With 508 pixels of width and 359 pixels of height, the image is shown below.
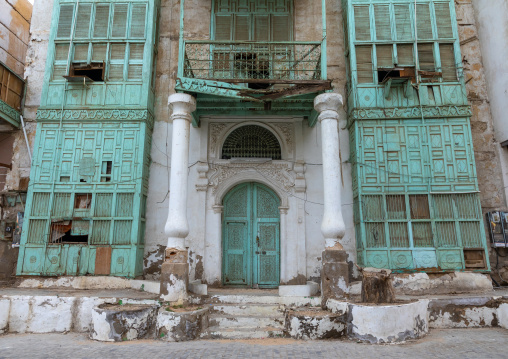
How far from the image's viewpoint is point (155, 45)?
9.67 metres

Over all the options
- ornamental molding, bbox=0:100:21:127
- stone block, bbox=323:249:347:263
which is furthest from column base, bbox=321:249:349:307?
ornamental molding, bbox=0:100:21:127

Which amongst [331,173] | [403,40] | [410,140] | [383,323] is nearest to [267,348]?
[383,323]

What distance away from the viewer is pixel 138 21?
30.5 feet

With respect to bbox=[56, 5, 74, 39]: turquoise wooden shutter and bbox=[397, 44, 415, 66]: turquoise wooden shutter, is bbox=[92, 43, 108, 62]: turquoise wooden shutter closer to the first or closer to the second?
bbox=[56, 5, 74, 39]: turquoise wooden shutter

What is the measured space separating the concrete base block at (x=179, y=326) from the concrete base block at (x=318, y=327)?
1.46 meters

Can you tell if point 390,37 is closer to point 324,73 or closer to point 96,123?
point 324,73

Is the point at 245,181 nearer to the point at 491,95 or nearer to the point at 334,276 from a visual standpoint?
the point at 334,276

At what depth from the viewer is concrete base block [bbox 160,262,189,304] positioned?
20.9 ft

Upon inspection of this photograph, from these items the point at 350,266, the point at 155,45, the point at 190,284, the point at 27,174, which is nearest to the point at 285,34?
the point at 155,45

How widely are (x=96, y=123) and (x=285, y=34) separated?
5571 millimetres

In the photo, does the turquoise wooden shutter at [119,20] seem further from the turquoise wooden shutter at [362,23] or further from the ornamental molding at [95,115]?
the turquoise wooden shutter at [362,23]

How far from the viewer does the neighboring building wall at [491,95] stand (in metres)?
8.85

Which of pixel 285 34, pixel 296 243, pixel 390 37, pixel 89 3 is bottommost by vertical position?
pixel 296 243

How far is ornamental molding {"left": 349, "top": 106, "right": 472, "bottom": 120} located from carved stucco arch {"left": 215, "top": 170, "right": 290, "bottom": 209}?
2580 millimetres
